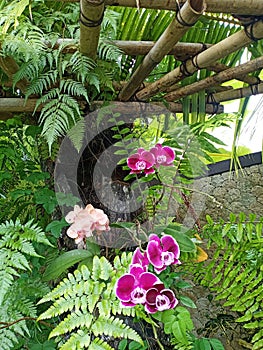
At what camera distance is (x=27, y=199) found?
1.37 metres

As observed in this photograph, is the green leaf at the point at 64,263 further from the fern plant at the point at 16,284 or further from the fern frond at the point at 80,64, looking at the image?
the fern frond at the point at 80,64

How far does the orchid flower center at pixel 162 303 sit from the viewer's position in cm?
77

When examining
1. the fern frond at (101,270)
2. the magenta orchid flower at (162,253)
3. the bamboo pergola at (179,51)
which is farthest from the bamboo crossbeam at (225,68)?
the fern frond at (101,270)

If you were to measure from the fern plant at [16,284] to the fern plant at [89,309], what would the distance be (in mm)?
94

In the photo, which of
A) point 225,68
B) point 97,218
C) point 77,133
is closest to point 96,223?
point 97,218

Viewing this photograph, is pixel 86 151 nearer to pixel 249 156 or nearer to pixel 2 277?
pixel 2 277

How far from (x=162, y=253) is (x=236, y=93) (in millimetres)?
684

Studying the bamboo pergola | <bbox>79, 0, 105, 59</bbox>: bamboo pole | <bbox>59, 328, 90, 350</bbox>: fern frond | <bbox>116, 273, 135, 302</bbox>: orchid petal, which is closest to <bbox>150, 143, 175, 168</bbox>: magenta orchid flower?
the bamboo pergola

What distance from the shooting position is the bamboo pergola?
28.7 inches

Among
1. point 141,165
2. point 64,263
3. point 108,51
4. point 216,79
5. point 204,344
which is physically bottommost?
point 204,344

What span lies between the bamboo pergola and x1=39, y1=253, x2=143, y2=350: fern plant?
17.8 inches

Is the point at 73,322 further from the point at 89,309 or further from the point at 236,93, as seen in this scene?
the point at 236,93

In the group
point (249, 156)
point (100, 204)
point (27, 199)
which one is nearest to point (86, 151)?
point (100, 204)

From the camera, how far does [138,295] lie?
2.49ft
